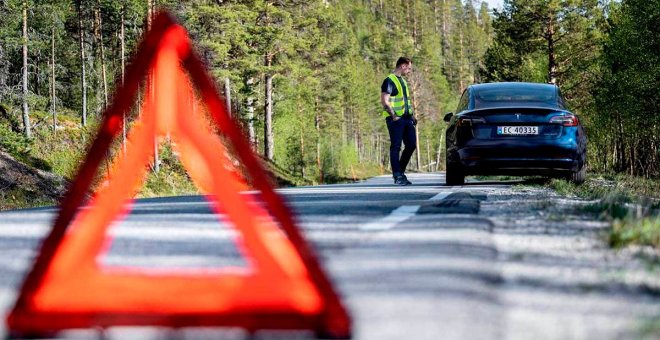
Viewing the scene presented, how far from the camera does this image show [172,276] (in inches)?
Result: 126

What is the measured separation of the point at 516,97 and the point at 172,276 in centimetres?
1044

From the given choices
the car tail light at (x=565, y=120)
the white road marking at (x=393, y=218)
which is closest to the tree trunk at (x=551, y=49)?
the car tail light at (x=565, y=120)

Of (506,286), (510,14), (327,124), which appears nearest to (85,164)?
(506,286)

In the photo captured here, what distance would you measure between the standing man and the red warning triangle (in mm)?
10804

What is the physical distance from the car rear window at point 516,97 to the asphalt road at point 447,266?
5908 millimetres

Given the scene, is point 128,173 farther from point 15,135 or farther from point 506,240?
point 15,135

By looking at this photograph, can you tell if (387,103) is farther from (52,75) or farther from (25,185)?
(52,75)

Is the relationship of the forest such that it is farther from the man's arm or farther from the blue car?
the blue car

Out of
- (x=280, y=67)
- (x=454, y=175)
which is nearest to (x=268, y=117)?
(x=280, y=67)

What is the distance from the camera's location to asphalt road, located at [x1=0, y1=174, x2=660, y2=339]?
2.71m

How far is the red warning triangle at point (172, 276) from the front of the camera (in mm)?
2719

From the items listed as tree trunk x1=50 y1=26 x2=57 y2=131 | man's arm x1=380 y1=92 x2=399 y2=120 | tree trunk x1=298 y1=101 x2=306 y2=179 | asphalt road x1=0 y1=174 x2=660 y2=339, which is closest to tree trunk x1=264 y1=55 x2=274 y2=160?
tree trunk x1=298 y1=101 x2=306 y2=179

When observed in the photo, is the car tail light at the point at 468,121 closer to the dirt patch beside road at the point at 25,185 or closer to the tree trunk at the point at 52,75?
the dirt patch beside road at the point at 25,185

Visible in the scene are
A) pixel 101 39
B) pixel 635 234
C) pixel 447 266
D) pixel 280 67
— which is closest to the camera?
pixel 447 266
